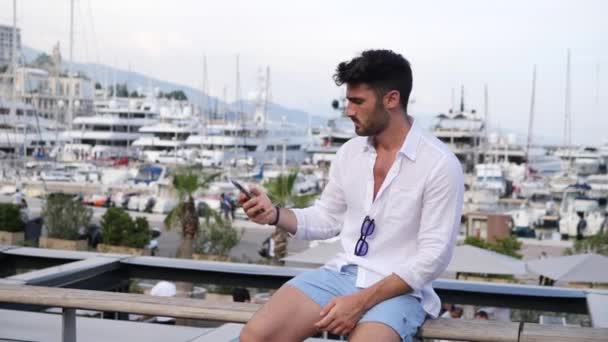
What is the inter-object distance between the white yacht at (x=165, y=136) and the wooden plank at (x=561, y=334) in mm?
75501

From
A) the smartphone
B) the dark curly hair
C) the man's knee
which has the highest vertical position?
the dark curly hair

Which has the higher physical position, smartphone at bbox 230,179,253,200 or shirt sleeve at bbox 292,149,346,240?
smartphone at bbox 230,179,253,200

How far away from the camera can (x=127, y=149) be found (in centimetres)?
8625

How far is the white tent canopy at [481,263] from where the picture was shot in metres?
12.0

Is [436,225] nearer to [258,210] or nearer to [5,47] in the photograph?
[258,210]

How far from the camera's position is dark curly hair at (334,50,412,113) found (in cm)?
319

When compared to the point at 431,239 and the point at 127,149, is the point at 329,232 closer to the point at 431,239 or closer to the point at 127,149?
the point at 431,239

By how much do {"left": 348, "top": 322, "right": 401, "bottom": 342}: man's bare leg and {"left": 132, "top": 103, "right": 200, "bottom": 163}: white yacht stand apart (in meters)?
75.3

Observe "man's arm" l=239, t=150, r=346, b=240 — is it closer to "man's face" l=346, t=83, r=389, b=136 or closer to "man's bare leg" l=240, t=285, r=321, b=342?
"man's face" l=346, t=83, r=389, b=136

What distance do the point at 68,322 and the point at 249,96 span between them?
87.2 m

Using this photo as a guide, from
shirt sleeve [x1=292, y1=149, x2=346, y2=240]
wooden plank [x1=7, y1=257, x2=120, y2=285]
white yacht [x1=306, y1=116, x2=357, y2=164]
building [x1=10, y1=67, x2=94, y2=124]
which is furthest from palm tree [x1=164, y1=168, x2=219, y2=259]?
building [x1=10, y1=67, x2=94, y2=124]

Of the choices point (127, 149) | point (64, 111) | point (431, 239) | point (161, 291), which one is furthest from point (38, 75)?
point (431, 239)

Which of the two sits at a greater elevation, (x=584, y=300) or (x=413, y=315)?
(x=413, y=315)

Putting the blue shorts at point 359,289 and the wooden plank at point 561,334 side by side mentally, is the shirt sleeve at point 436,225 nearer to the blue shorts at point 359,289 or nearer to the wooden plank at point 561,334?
the blue shorts at point 359,289
